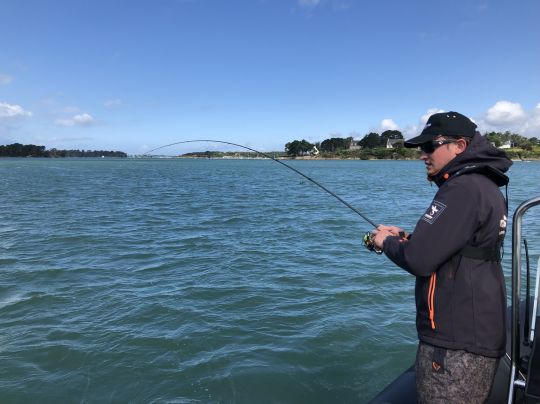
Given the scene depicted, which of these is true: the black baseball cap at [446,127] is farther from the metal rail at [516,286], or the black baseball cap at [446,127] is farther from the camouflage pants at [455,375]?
the camouflage pants at [455,375]

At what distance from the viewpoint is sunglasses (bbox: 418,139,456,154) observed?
3036 millimetres

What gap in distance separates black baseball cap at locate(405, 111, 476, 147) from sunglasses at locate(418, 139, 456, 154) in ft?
0.10

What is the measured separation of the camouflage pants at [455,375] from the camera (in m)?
2.88

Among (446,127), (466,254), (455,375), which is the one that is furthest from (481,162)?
(455,375)

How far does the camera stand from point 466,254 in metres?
2.82

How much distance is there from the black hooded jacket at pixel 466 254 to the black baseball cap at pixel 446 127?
100 millimetres

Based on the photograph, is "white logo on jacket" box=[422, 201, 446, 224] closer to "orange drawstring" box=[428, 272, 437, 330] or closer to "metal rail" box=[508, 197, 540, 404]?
"orange drawstring" box=[428, 272, 437, 330]

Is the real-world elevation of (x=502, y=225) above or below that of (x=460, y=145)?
below

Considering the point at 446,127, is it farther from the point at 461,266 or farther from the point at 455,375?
the point at 455,375

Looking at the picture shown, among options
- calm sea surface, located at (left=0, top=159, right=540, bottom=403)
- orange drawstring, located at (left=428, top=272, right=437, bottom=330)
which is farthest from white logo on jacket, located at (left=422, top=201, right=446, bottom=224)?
calm sea surface, located at (left=0, top=159, right=540, bottom=403)

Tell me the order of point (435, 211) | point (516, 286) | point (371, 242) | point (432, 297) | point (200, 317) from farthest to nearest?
point (200, 317)
point (371, 242)
point (516, 286)
point (432, 297)
point (435, 211)

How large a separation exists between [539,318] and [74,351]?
682 cm

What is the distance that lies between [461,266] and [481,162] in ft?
2.26

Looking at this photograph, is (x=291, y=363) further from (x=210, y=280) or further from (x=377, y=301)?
(x=210, y=280)
